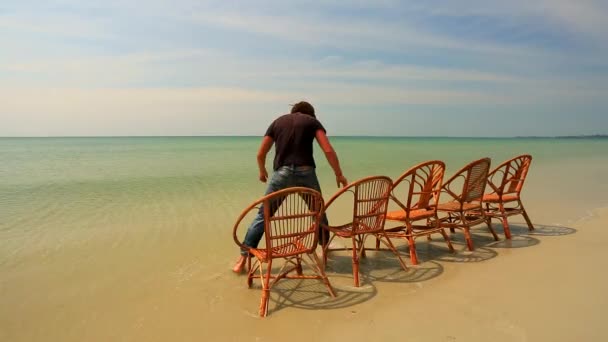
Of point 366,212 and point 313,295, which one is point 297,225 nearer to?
point 313,295

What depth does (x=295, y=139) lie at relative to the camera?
4.03 m

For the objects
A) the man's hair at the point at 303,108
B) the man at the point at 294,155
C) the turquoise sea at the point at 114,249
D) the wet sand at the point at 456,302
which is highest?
the man's hair at the point at 303,108

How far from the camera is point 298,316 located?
10.6ft

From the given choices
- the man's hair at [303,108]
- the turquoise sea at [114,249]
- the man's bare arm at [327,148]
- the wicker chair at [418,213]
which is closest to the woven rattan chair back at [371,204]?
the man's bare arm at [327,148]

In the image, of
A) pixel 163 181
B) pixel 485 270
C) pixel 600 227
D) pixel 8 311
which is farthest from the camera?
pixel 163 181

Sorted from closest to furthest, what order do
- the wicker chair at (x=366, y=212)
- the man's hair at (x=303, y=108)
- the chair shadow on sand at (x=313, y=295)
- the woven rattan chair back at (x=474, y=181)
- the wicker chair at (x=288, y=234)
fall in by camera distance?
the wicker chair at (x=288, y=234), the chair shadow on sand at (x=313, y=295), the wicker chair at (x=366, y=212), the man's hair at (x=303, y=108), the woven rattan chair back at (x=474, y=181)

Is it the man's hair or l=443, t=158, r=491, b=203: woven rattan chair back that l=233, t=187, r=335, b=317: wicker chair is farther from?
l=443, t=158, r=491, b=203: woven rattan chair back

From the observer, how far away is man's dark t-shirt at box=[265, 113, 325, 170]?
403cm

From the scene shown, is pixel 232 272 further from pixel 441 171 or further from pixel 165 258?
pixel 441 171


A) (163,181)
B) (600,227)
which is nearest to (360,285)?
(600,227)

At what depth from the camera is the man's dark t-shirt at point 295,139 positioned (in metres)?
4.03

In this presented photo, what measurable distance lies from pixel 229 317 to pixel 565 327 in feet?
8.34

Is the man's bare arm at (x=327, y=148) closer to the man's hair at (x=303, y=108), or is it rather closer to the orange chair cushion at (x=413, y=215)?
the man's hair at (x=303, y=108)

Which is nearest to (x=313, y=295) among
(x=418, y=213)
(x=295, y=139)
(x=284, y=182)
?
(x=284, y=182)
